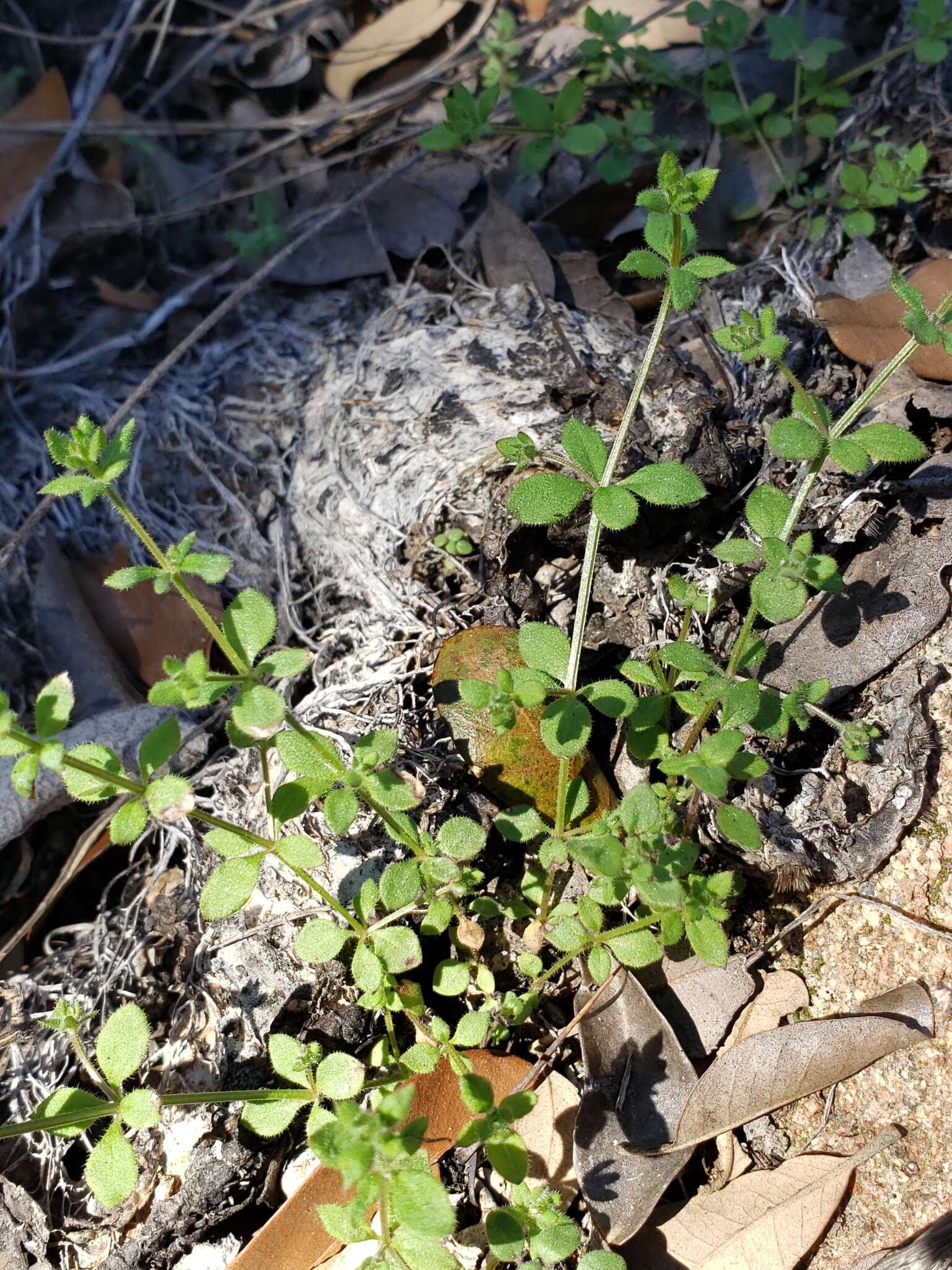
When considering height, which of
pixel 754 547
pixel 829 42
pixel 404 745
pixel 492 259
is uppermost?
pixel 829 42

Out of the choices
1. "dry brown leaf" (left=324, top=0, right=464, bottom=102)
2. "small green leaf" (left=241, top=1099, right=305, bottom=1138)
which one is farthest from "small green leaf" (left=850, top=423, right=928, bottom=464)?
"dry brown leaf" (left=324, top=0, right=464, bottom=102)

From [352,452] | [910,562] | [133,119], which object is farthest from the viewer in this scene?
[133,119]

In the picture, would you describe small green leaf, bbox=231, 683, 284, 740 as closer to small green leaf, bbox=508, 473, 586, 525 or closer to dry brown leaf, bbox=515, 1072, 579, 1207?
small green leaf, bbox=508, 473, 586, 525

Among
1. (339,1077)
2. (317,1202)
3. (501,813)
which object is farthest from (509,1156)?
(501,813)

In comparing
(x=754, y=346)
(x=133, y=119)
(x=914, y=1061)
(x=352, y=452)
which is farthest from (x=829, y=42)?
(x=914, y=1061)

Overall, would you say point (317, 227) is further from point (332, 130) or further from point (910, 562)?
point (910, 562)

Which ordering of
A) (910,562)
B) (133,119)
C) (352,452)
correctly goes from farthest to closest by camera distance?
1. (133,119)
2. (352,452)
3. (910,562)
